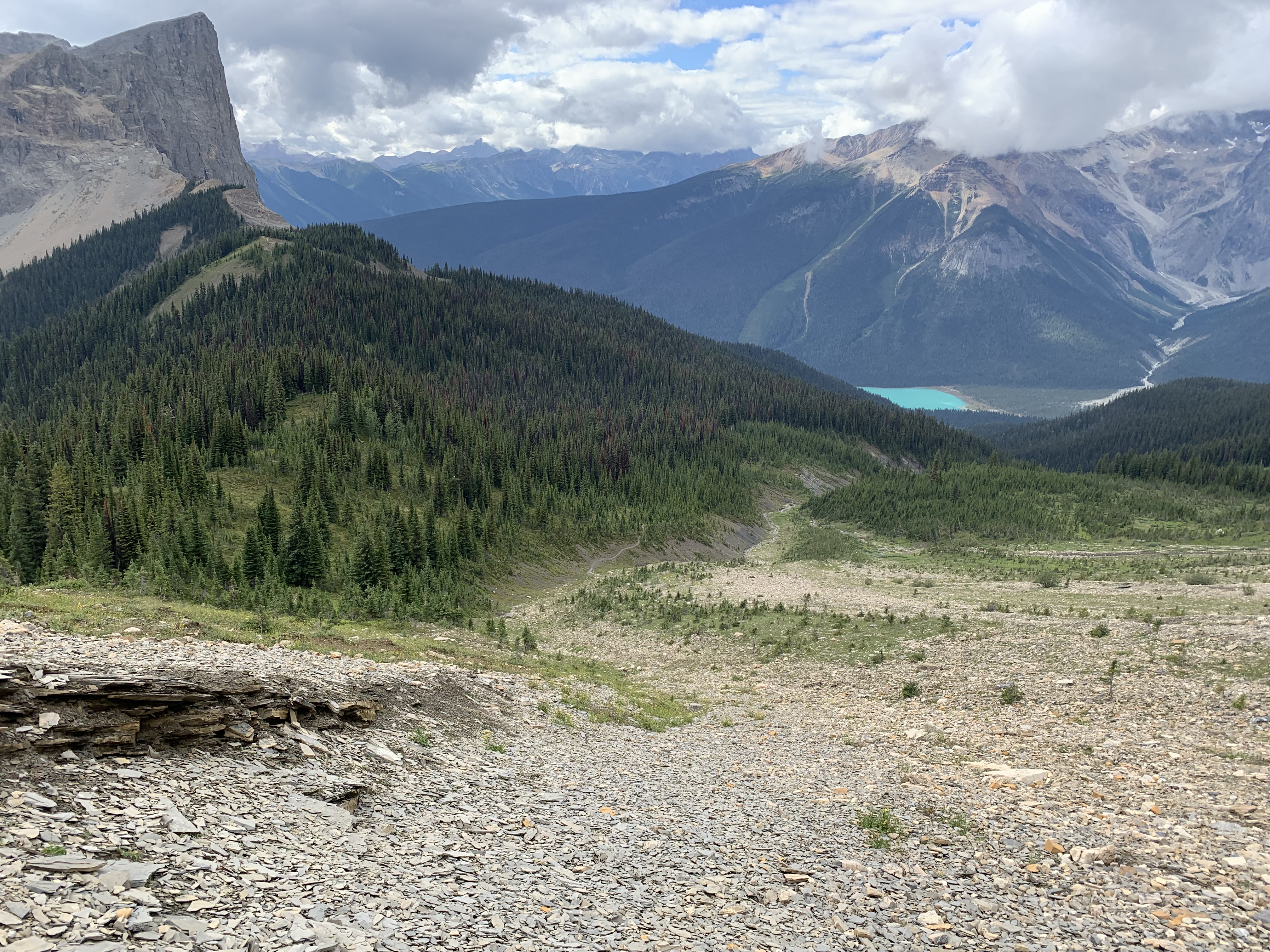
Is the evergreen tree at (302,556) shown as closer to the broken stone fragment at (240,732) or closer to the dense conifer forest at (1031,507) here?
the broken stone fragment at (240,732)

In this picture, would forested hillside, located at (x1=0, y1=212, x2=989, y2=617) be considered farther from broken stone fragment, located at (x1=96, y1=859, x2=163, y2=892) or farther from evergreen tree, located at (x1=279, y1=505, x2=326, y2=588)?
broken stone fragment, located at (x1=96, y1=859, x2=163, y2=892)

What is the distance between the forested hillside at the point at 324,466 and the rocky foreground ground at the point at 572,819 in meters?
25.5

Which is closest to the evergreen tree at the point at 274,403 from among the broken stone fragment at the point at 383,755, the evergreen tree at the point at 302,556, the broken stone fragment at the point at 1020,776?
the evergreen tree at the point at 302,556

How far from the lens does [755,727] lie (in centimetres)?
2628

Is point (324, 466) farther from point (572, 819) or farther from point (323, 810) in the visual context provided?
point (572, 819)

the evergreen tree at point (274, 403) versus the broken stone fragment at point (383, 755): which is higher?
the evergreen tree at point (274, 403)

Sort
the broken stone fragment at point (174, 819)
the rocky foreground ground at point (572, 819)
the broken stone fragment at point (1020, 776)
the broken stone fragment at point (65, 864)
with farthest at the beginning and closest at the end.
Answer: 1. the broken stone fragment at point (1020, 776)
2. the broken stone fragment at point (174, 819)
3. the rocky foreground ground at point (572, 819)
4. the broken stone fragment at point (65, 864)

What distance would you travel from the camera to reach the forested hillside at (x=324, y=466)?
171ft

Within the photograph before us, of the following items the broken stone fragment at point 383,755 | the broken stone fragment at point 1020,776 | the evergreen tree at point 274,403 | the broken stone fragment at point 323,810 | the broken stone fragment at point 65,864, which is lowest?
the broken stone fragment at point 1020,776

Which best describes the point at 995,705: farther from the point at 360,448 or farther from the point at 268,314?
the point at 268,314

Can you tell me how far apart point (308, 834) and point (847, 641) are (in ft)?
96.6

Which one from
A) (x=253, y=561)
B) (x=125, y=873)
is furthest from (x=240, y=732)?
(x=253, y=561)

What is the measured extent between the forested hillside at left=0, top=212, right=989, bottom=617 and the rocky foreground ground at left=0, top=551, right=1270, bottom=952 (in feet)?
83.7

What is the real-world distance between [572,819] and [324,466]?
78071mm
